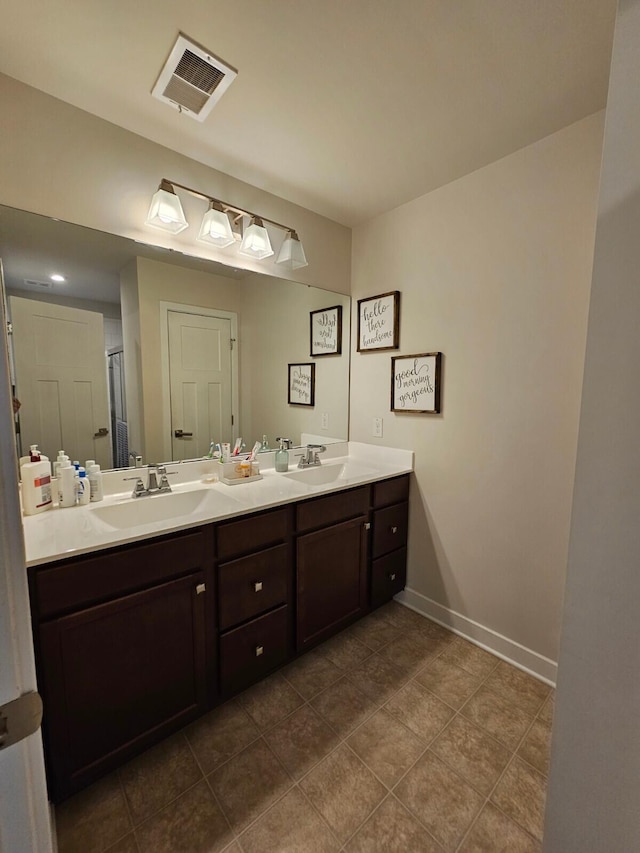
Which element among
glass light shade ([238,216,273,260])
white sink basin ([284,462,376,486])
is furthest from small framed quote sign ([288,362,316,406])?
glass light shade ([238,216,273,260])

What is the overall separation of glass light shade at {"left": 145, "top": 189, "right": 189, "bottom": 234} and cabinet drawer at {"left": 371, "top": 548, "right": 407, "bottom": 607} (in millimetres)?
2005

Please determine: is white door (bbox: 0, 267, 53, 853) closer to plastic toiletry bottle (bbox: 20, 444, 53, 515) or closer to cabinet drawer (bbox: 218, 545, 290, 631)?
cabinet drawer (bbox: 218, 545, 290, 631)

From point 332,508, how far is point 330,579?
373 mm

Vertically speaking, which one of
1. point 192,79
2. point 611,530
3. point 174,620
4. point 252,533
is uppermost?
point 192,79

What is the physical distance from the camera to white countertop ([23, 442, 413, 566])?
1140 millimetres

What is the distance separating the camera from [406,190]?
199cm

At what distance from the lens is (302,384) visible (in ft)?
7.70

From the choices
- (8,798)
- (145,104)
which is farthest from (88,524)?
(145,104)

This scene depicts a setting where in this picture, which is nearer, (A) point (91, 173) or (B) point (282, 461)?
(A) point (91, 173)

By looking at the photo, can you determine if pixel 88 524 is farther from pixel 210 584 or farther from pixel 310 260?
pixel 310 260

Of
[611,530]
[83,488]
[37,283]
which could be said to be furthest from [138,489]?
[611,530]

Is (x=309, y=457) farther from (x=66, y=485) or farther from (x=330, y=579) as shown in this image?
(x=66, y=485)

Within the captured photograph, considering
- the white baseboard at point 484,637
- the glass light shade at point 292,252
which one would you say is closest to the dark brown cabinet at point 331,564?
the white baseboard at point 484,637

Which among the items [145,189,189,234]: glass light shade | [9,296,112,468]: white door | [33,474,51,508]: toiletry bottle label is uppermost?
[145,189,189,234]: glass light shade
